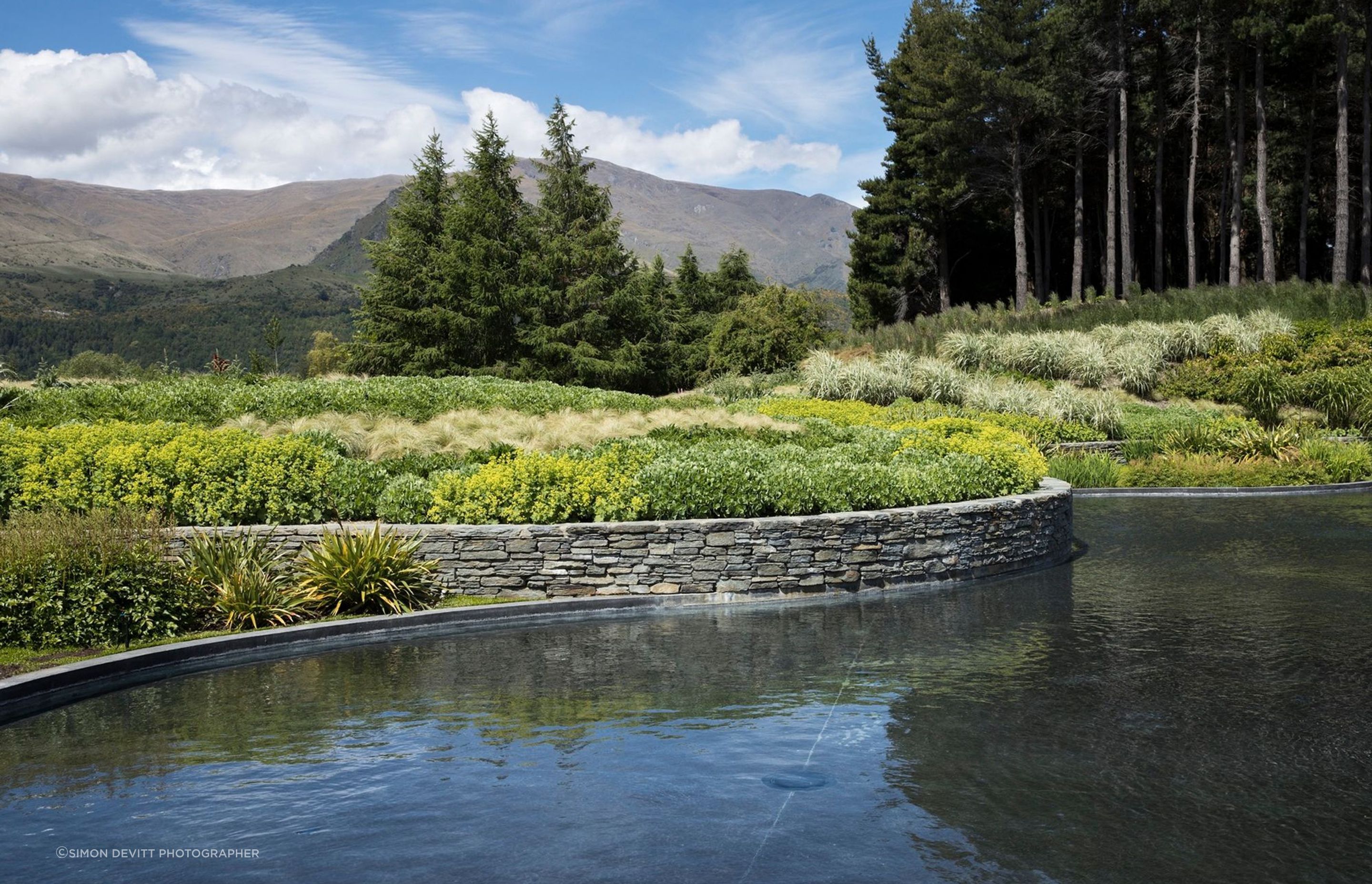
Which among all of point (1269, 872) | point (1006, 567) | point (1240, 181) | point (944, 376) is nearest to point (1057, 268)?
point (1240, 181)

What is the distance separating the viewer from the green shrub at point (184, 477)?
9.16 m

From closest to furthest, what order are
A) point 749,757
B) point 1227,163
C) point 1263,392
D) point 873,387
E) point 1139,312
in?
point 749,757 → point 1263,392 → point 873,387 → point 1139,312 → point 1227,163

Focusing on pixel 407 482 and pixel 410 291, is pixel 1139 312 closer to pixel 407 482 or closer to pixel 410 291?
pixel 410 291

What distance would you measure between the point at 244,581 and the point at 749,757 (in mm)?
5004

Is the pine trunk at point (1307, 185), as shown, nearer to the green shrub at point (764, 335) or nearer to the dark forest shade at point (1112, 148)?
the dark forest shade at point (1112, 148)

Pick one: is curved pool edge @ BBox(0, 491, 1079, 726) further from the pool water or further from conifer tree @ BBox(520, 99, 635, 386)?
conifer tree @ BBox(520, 99, 635, 386)

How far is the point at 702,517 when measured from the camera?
905 cm

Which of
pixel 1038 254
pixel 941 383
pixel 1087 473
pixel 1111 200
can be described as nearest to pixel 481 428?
pixel 1087 473

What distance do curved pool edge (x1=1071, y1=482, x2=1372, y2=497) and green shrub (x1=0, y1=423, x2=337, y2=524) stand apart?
37.8 feet

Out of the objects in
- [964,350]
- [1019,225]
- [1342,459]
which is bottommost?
[1342,459]

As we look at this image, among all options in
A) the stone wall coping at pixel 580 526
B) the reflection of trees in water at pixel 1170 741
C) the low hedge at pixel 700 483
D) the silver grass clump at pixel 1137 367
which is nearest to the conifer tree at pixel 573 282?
the silver grass clump at pixel 1137 367

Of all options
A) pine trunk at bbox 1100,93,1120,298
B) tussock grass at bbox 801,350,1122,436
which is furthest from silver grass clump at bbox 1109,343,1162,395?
pine trunk at bbox 1100,93,1120,298

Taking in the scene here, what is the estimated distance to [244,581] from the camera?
7.75 meters

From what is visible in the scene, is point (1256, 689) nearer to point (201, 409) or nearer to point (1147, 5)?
point (201, 409)
